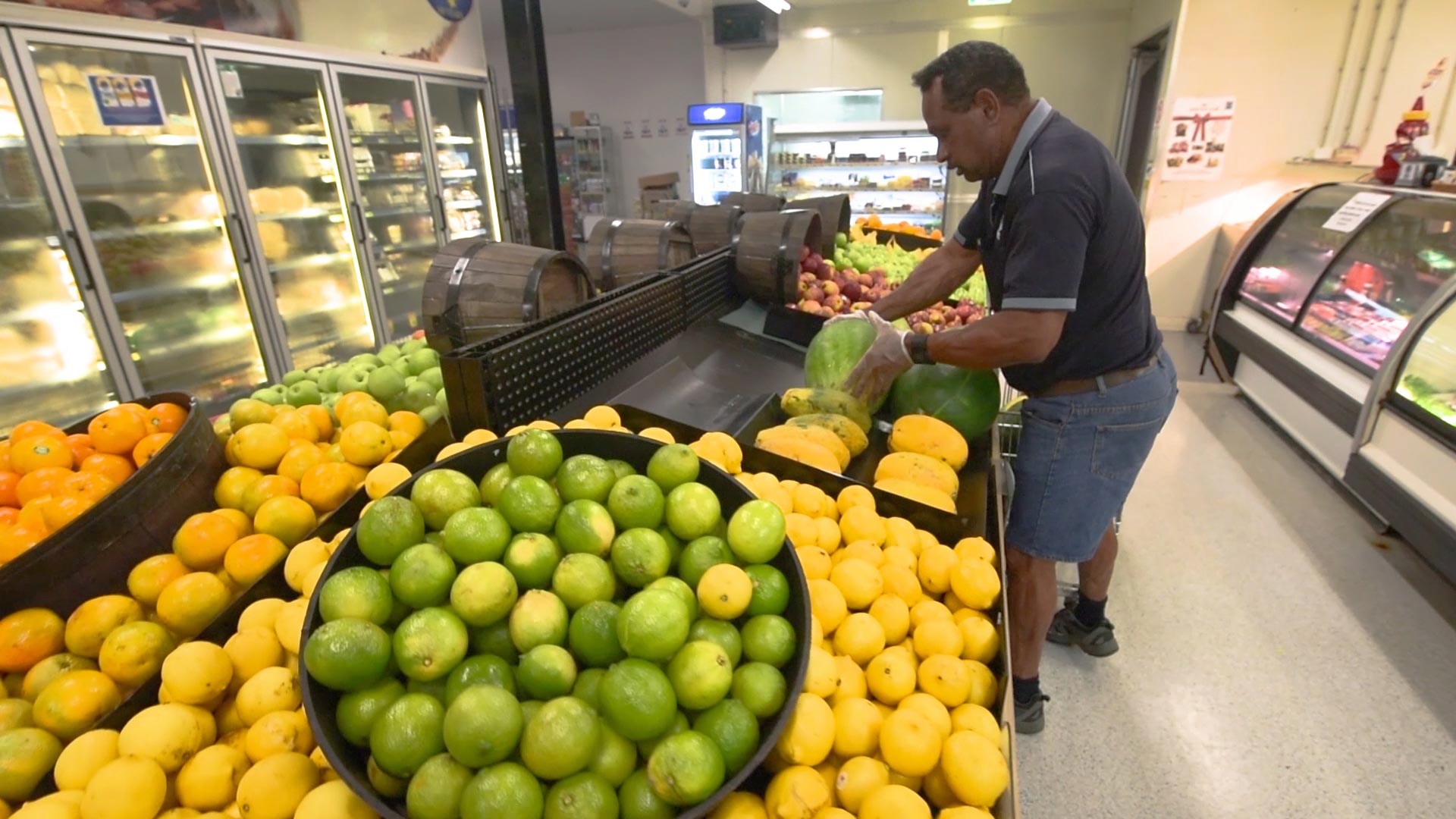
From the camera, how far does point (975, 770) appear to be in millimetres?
987

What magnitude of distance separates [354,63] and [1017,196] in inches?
190

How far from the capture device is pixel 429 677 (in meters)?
0.85

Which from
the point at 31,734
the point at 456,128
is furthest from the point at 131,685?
the point at 456,128

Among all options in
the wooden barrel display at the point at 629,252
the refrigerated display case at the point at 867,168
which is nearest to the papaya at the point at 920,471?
the wooden barrel display at the point at 629,252

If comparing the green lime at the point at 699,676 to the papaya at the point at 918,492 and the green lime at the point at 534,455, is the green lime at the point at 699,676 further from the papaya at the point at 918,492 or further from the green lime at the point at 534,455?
the papaya at the point at 918,492

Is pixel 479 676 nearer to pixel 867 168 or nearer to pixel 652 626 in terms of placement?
pixel 652 626

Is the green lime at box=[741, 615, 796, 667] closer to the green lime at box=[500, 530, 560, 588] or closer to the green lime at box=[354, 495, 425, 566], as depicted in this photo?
the green lime at box=[500, 530, 560, 588]

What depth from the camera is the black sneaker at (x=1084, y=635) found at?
252 centimetres

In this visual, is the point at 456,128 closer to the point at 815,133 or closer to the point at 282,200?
the point at 282,200

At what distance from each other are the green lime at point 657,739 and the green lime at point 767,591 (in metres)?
0.19

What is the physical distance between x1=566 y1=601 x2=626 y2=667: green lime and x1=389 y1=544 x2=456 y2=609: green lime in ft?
0.60

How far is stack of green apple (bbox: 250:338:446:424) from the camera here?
1.99m

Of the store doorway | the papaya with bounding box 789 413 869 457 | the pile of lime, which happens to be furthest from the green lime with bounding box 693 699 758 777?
the store doorway

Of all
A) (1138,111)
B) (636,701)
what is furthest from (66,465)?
(1138,111)
